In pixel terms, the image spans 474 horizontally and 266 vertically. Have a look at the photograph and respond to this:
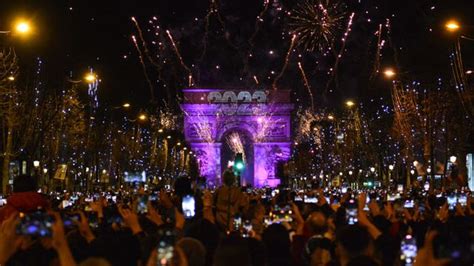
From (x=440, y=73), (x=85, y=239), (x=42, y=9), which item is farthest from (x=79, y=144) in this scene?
(x=85, y=239)

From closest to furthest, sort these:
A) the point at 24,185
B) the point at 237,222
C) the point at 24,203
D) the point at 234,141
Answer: the point at 24,203 < the point at 24,185 < the point at 237,222 < the point at 234,141

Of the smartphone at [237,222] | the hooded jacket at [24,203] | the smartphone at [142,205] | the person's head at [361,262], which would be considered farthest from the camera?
the smartphone at [237,222]

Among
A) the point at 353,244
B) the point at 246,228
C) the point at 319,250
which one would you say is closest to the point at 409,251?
the point at 353,244

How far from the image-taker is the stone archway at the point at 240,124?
117562 mm

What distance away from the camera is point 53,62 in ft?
166

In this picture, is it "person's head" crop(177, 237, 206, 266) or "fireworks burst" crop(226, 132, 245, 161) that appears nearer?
"person's head" crop(177, 237, 206, 266)

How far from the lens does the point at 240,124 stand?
121m

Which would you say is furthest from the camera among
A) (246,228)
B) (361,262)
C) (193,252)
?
(246,228)

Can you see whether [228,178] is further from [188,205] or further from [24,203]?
[24,203]

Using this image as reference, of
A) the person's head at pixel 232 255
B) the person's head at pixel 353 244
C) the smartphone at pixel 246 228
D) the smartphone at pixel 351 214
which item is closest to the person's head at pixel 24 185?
the smartphone at pixel 246 228

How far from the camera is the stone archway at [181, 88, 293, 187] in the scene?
11756cm

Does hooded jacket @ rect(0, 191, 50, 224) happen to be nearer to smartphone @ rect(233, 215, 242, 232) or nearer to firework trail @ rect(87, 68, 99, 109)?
smartphone @ rect(233, 215, 242, 232)

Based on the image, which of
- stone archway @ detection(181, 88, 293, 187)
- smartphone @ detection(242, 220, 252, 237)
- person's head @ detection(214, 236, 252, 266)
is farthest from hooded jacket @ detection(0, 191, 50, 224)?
stone archway @ detection(181, 88, 293, 187)

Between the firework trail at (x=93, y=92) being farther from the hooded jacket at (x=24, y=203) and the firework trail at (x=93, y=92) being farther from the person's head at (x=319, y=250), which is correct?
the person's head at (x=319, y=250)
